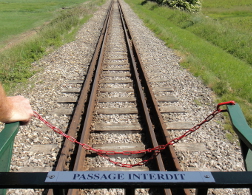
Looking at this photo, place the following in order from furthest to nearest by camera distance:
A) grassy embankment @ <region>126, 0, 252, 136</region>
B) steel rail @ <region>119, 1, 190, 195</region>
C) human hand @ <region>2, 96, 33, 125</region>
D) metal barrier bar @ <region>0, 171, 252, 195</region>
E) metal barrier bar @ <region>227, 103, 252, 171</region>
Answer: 1. grassy embankment @ <region>126, 0, 252, 136</region>
2. steel rail @ <region>119, 1, 190, 195</region>
3. metal barrier bar @ <region>227, 103, 252, 171</region>
4. human hand @ <region>2, 96, 33, 125</region>
5. metal barrier bar @ <region>0, 171, 252, 195</region>

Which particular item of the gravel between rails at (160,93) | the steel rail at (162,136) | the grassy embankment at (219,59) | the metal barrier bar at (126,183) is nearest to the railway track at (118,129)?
the steel rail at (162,136)

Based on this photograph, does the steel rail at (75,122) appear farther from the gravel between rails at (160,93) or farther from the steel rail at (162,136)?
the steel rail at (162,136)

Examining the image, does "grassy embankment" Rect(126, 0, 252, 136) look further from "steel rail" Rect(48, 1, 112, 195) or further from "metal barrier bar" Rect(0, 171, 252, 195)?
"metal barrier bar" Rect(0, 171, 252, 195)

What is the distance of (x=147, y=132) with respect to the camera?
500 centimetres

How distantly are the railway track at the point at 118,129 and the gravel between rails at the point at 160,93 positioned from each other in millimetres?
279

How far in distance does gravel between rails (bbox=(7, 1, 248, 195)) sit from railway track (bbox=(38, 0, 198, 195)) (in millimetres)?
279

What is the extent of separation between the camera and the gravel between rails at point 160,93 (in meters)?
4.28

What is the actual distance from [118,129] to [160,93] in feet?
7.67

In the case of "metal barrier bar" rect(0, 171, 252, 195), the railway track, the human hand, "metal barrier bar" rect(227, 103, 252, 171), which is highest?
the human hand

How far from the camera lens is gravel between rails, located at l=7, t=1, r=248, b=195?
14.0 ft

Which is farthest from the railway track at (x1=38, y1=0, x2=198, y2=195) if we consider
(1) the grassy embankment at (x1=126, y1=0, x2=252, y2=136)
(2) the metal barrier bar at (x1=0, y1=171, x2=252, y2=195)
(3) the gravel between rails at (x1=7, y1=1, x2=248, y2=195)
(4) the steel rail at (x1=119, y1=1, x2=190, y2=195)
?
(1) the grassy embankment at (x1=126, y1=0, x2=252, y2=136)

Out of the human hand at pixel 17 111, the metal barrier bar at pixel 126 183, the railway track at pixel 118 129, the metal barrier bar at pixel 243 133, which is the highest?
the human hand at pixel 17 111

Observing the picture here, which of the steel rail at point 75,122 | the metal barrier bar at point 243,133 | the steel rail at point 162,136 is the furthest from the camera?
the steel rail at point 75,122

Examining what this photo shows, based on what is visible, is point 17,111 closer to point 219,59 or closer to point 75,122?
point 75,122
